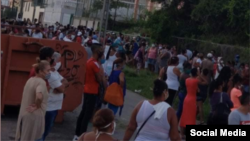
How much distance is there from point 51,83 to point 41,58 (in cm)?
43

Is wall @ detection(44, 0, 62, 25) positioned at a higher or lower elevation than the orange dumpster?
higher

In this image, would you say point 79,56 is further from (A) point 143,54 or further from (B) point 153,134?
(A) point 143,54

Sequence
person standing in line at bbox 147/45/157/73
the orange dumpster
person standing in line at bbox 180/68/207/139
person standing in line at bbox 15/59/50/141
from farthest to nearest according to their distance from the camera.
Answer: person standing in line at bbox 147/45/157/73, person standing in line at bbox 180/68/207/139, the orange dumpster, person standing in line at bbox 15/59/50/141

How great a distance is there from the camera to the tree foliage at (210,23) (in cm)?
3018

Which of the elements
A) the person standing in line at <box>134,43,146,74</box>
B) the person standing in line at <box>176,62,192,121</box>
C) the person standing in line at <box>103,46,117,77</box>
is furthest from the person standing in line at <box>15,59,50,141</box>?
the person standing in line at <box>134,43,146,74</box>

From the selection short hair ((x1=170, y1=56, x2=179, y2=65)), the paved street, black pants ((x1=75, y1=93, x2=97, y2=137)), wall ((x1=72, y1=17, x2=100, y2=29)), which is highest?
wall ((x1=72, y1=17, x2=100, y2=29))

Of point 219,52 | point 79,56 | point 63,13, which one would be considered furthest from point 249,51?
point 63,13

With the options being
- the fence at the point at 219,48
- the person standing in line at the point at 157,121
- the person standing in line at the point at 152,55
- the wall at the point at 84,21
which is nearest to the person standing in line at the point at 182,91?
the person standing in line at the point at 157,121

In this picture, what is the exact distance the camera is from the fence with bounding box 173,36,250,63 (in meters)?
25.4

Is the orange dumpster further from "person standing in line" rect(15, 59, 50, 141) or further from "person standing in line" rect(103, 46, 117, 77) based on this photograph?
"person standing in line" rect(15, 59, 50, 141)

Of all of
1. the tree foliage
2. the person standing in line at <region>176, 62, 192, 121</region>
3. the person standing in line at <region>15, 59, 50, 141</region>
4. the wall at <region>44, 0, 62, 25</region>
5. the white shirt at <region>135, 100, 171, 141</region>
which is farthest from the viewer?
the wall at <region>44, 0, 62, 25</region>

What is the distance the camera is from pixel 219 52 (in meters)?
27.0

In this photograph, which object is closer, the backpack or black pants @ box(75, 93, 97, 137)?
the backpack

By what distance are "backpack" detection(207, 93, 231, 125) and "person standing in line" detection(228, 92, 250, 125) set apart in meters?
0.70
